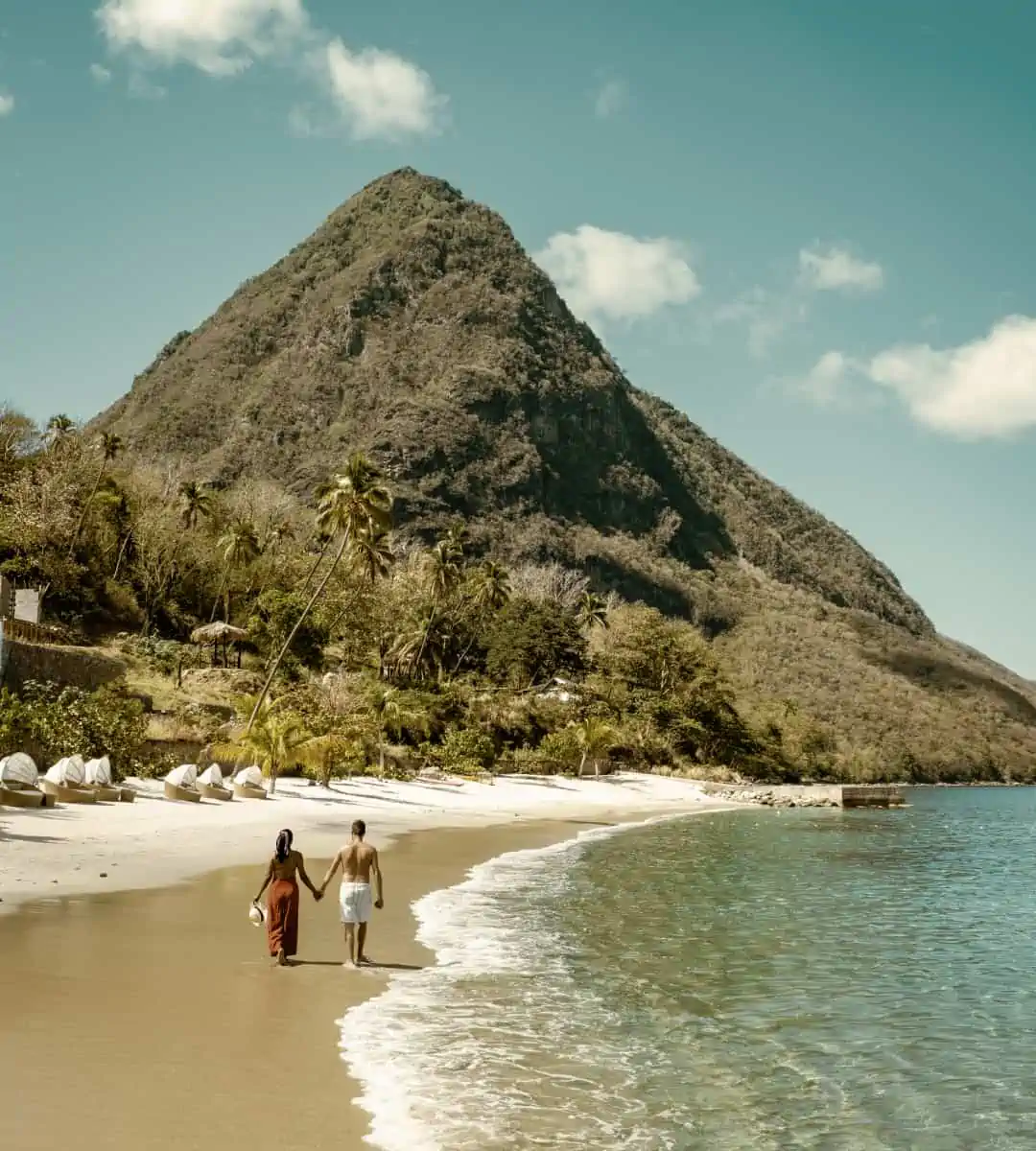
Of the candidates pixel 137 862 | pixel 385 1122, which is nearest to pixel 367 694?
pixel 137 862

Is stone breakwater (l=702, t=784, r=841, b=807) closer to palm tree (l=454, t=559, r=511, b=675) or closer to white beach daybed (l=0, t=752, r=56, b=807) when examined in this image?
palm tree (l=454, t=559, r=511, b=675)

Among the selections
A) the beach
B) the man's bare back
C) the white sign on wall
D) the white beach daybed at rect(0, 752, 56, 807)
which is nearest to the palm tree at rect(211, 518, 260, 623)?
the white sign on wall

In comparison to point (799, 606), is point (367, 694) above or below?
below

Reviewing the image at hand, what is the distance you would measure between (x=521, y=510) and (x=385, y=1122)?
180 metres

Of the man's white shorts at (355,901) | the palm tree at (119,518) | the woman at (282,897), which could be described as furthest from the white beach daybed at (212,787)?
the palm tree at (119,518)

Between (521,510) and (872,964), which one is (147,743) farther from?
(521,510)

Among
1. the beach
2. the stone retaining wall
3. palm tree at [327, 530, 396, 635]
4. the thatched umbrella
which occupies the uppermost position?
palm tree at [327, 530, 396, 635]

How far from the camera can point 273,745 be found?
38.0 metres

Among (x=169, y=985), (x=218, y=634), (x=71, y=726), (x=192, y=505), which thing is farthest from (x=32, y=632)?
(x=169, y=985)

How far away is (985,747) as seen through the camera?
16388 centimetres

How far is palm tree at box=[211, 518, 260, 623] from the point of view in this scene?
218 feet

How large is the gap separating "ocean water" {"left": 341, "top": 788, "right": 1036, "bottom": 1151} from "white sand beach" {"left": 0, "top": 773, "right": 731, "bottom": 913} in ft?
17.0

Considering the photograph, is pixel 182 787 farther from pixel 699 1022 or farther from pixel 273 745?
pixel 699 1022

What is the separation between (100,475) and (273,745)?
34.3 m
